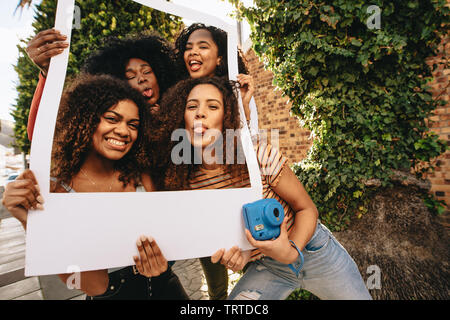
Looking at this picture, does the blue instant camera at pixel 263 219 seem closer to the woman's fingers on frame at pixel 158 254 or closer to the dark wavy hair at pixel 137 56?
the woman's fingers on frame at pixel 158 254

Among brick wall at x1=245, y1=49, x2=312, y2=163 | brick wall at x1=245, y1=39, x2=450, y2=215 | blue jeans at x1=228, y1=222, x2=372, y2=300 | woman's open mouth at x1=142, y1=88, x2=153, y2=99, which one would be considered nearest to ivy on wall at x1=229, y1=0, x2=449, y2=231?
brick wall at x1=245, y1=39, x2=450, y2=215

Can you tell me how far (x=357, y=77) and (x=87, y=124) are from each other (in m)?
2.05

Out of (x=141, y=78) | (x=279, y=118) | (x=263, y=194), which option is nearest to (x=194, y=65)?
(x=141, y=78)

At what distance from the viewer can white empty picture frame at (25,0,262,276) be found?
605 mm

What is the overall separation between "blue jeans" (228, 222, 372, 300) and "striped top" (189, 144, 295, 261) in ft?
0.58

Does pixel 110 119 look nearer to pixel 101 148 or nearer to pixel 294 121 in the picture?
pixel 101 148

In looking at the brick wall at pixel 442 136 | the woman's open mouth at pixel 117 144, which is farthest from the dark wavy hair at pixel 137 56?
the brick wall at pixel 442 136

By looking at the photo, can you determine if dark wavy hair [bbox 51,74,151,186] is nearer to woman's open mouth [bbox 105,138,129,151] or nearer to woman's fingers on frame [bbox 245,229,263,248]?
woman's open mouth [bbox 105,138,129,151]

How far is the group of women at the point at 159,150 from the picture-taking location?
2.27ft

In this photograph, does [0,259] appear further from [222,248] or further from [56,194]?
[222,248]

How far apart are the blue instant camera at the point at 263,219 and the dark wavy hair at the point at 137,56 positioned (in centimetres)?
59

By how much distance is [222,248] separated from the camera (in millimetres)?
735
